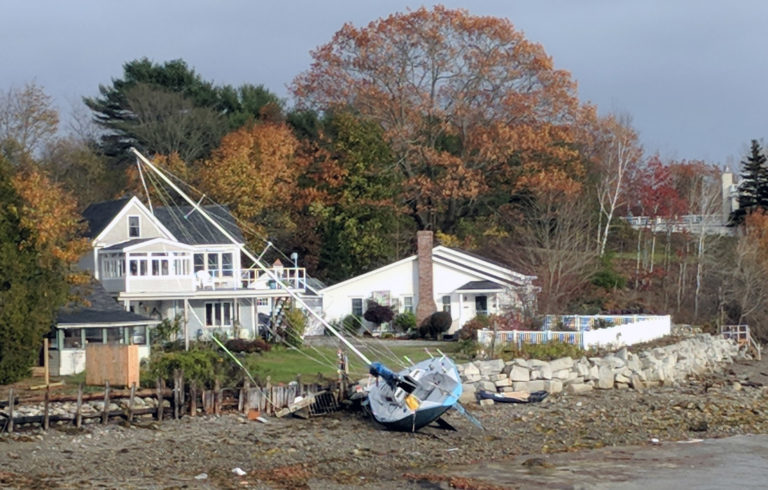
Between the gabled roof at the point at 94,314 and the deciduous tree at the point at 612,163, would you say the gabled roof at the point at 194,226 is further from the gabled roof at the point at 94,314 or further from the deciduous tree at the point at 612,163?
the deciduous tree at the point at 612,163

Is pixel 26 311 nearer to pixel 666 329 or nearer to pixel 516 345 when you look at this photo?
pixel 516 345

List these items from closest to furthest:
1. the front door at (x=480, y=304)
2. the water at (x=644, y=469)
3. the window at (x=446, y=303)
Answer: the water at (x=644, y=469)
the front door at (x=480, y=304)
the window at (x=446, y=303)

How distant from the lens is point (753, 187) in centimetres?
7406

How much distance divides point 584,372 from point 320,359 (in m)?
10.5

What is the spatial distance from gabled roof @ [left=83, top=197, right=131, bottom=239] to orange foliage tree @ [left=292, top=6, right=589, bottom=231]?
1856 cm

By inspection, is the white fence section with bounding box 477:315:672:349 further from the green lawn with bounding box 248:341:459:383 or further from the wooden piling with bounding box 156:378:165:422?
the wooden piling with bounding box 156:378:165:422

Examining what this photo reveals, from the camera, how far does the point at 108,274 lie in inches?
1892

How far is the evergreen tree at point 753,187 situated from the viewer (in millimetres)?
71625

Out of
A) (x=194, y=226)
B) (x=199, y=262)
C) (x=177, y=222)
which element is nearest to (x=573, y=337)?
(x=199, y=262)

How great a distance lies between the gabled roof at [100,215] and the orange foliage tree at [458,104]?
60.9 ft

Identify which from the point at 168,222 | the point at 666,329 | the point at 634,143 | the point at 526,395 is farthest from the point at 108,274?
the point at 634,143

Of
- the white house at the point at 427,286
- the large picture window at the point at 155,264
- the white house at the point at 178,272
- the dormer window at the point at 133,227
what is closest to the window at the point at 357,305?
the white house at the point at 427,286

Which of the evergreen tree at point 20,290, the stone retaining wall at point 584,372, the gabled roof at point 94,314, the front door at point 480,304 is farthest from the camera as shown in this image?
the front door at point 480,304

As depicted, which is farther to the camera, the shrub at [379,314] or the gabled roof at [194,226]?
the shrub at [379,314]
